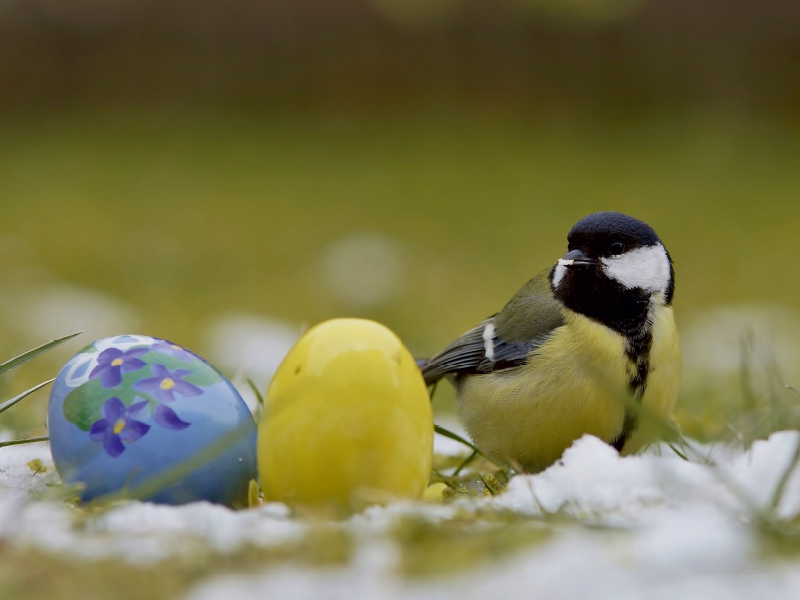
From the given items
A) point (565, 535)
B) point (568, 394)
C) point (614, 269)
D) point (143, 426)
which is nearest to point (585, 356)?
point (568, 394)

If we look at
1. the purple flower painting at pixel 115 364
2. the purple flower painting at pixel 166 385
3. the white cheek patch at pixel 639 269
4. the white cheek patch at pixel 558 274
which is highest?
the white cheek patch at pixel 639 269

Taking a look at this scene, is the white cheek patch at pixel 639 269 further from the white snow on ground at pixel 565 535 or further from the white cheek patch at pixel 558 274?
the white snow on ground at pixel 565 535

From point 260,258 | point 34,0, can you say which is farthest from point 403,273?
point 34,0

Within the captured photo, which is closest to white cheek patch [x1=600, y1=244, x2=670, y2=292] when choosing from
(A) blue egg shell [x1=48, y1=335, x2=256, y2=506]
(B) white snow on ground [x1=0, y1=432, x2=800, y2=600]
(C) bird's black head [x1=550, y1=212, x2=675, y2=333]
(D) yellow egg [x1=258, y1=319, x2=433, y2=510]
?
(C) bird's black head [x1=550, y1=212, x2=675, y2=333]

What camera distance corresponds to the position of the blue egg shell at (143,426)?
155 cm

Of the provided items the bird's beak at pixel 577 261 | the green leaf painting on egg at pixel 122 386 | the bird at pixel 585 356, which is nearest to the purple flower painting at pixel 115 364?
the green leaf painting on egg at pixel 122 386

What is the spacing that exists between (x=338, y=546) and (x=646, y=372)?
38.6 inches

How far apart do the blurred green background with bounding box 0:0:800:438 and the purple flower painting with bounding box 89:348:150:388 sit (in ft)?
13.3

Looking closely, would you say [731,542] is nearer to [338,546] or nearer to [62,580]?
[338,546]

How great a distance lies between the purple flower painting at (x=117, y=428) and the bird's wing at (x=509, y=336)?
2.87 ft

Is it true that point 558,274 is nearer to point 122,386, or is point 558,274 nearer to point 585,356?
point 585,356

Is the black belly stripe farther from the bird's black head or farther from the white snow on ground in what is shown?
the white snow on ground

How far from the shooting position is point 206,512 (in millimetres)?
1317

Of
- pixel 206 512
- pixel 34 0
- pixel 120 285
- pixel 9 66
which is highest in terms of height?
pixel 34 0
